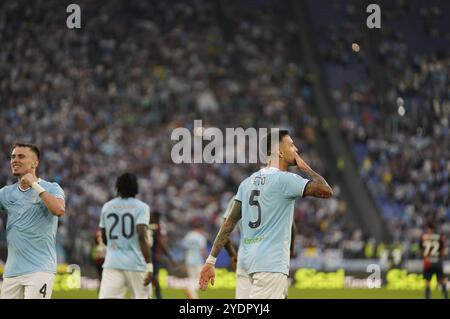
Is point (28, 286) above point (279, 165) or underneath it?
underneath

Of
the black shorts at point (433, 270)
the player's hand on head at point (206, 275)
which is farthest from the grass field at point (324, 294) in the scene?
the player's hand on head at point (206, 275)

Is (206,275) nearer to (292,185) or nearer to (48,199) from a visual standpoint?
(292,185)

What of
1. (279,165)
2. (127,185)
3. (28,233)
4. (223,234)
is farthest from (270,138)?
(127,185)

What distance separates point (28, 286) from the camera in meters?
10.6

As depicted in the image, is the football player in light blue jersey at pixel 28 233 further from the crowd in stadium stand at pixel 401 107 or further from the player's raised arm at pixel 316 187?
the crowd in stadium stand at pixel 401 107

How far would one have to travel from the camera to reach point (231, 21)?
155ft

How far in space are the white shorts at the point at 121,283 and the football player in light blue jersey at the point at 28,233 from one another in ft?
12.3

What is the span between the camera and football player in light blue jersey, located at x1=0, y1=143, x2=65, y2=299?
10.6 meters

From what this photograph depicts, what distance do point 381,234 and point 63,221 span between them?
12386 millimetres

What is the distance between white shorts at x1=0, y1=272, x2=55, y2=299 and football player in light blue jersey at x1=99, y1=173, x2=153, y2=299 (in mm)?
3871

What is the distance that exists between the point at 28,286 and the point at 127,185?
422 cm

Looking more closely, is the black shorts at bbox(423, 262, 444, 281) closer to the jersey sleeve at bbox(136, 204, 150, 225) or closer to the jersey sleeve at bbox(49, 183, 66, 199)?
the jersey sleeve at bbox(136, 204, 150, 225)

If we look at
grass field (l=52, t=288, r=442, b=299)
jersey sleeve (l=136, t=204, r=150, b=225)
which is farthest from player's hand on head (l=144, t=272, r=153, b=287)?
grass field (l=52, t=288, r=442, b=299)
